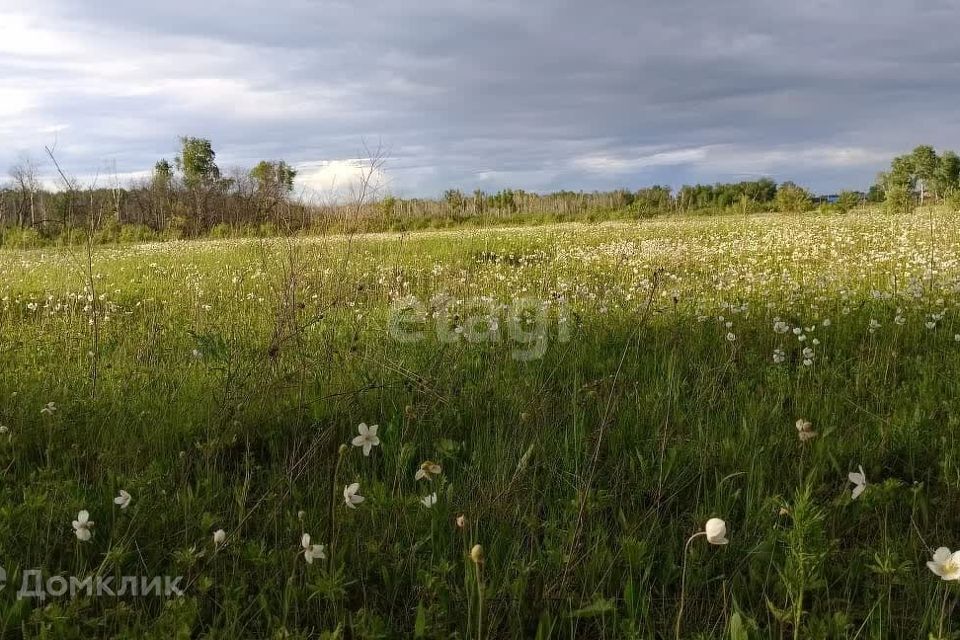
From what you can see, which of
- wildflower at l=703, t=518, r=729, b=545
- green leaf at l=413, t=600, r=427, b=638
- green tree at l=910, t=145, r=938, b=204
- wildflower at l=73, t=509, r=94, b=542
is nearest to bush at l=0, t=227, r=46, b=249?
wildflower at l=73, t=509, r=94, b=542

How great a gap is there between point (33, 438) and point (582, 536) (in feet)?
9.17

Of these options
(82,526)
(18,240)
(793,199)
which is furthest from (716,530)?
(793,199)

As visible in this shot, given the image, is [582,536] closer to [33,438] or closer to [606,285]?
[33,438]

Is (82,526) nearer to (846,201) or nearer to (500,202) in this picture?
(846,201)

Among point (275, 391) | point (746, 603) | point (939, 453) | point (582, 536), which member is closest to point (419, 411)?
point (275, 391)

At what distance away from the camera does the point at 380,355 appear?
15.7ft

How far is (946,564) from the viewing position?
1.66 meters

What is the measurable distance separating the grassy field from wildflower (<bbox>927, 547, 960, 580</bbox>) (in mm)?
348

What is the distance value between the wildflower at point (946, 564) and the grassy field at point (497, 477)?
1.14 ft

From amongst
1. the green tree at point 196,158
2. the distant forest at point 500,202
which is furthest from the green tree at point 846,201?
the green tree at point 196,158

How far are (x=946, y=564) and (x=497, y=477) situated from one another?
1526mm

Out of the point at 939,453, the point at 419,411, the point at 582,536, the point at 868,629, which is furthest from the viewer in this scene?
the point at 419,411

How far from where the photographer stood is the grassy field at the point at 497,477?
6.77 ft

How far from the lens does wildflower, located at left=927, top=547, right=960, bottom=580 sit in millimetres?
1623
